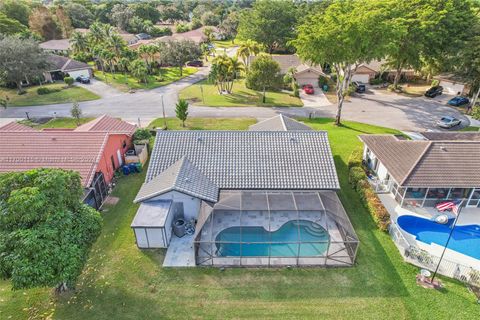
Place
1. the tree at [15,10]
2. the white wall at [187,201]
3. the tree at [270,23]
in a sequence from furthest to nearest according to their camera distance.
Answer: the tree at [15,10], the tree at [270,23], the white wall at [187,201]

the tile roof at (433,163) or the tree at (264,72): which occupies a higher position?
the tree at (264,72)

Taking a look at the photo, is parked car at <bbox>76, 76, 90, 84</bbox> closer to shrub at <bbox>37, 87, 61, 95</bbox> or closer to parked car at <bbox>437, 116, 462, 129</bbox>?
shrub at <bbox>37, 87, 61, 95</bbox>

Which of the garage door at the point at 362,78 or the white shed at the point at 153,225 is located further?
the garage door at the point at 362,78

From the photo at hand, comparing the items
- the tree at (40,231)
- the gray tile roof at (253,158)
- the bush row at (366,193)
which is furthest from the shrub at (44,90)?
the bush row at (366,193)

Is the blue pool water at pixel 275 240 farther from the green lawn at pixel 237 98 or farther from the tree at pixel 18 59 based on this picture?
the tree at pixel 18 59

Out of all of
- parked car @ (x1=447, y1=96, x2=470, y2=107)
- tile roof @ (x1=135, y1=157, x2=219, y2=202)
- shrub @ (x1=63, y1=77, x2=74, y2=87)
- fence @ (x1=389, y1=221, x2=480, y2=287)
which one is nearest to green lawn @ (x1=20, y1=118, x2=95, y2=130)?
shrub @ (x1=63, y1=77, x2=74, y2=87)
